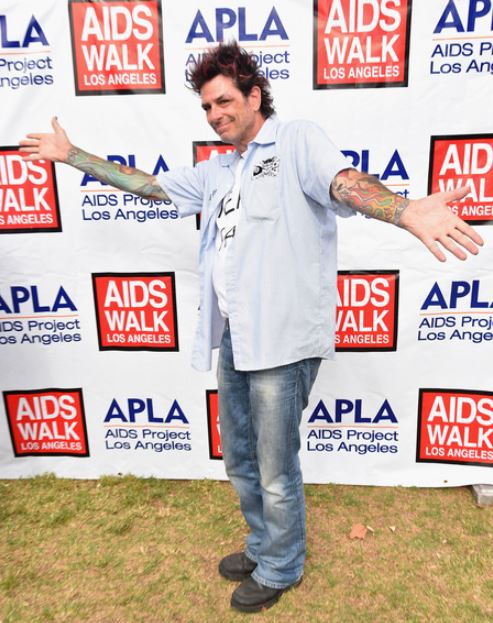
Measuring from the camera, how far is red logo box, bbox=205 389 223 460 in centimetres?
343

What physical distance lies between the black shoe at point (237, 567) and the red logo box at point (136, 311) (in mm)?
1226

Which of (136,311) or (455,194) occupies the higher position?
(455,194)

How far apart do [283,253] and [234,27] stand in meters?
1.47

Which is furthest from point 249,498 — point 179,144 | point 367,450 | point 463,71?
point 463,71

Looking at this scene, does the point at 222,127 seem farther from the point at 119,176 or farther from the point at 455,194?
the point at 455,194

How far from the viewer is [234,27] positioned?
287cm

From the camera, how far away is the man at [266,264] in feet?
6.80

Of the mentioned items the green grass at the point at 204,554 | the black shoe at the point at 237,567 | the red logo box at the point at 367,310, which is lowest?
the green grass at the point at 204,554

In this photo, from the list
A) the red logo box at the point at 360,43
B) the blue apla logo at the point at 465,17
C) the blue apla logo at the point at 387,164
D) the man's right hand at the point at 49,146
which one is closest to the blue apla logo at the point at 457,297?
the blue apla logo at the point at 387,164

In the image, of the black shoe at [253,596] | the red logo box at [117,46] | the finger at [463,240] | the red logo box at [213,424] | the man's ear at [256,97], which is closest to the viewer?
the finger at [463,240]

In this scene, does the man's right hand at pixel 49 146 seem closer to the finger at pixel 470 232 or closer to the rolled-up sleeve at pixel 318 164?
the rolled-up sleeve at pixel 318 164

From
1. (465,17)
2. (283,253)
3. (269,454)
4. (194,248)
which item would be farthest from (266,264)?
(465,17)

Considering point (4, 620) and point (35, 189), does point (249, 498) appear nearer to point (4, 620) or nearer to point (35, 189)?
point (4, 620)

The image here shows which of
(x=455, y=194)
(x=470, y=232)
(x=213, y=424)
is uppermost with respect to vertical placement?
(x=455, y=194)
